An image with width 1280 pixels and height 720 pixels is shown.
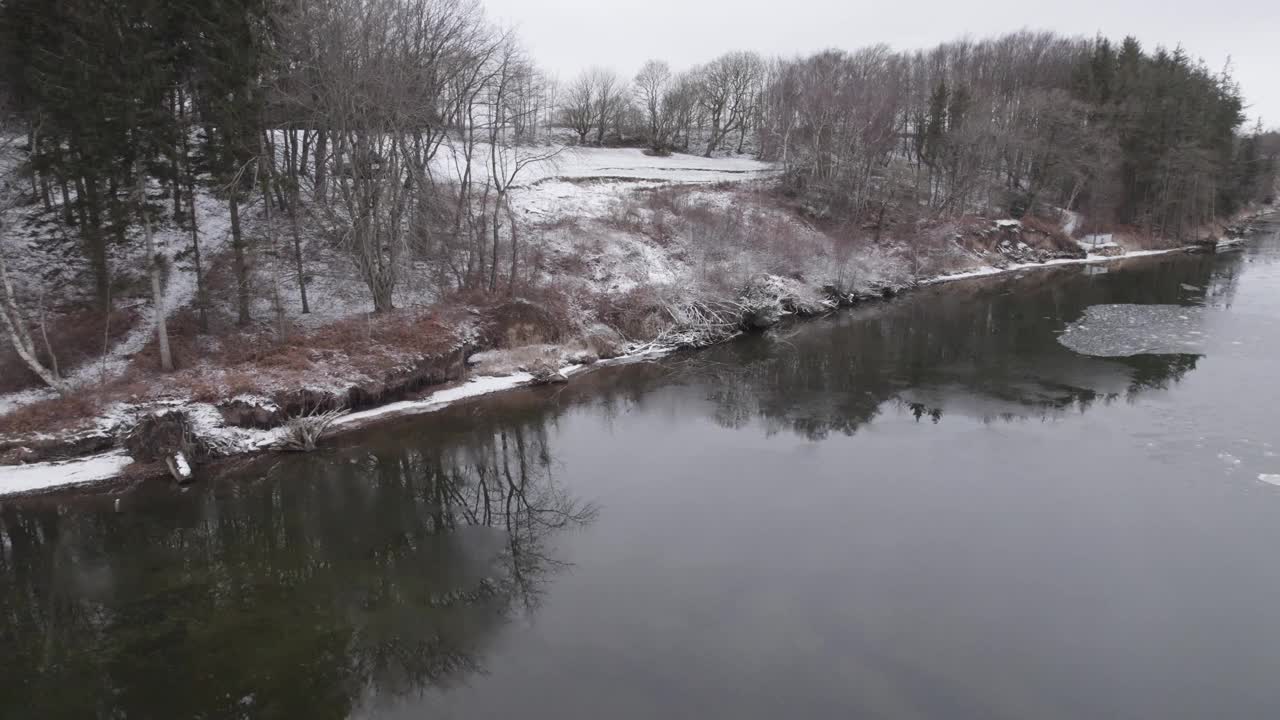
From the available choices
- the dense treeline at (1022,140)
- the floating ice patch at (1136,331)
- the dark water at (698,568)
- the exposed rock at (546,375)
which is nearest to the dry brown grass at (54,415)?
the dark water at (698,568)

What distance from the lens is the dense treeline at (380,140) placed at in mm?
18094

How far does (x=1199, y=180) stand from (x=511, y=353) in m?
59.1

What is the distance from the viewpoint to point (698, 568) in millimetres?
12445

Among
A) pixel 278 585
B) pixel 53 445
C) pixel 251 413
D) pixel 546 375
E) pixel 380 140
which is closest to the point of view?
pixel 278 585

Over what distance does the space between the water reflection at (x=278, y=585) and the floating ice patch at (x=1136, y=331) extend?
22398 mm

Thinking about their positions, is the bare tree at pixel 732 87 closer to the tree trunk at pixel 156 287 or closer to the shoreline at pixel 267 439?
the shoreline at pixel 267 439

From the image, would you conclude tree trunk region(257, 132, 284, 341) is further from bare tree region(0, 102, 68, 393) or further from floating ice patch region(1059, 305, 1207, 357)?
floating ice patch region(1059, 305, 1207, 357)

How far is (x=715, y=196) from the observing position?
45.7m

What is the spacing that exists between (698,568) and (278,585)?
24.1 ft

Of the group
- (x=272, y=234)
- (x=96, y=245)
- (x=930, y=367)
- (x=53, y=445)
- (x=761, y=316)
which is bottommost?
(x=53, y=445)

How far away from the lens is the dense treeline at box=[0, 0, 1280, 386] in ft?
59.4

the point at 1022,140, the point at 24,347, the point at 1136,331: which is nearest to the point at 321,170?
the point at 24,347

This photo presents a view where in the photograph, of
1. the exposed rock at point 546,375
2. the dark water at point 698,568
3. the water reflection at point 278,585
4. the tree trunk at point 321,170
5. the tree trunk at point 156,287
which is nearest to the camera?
the dark water at point 698,568

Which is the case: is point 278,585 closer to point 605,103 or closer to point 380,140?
point 380,140
